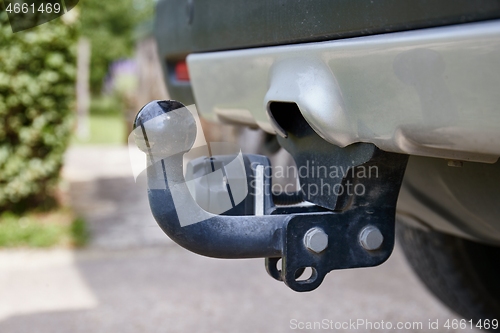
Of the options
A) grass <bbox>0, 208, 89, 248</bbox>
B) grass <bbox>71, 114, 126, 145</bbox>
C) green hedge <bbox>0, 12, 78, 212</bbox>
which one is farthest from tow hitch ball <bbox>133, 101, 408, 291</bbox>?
grass <bbox>71, 114, 126, 145</bbox>

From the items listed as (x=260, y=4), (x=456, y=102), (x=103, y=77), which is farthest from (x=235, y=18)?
(x=103, y=77)

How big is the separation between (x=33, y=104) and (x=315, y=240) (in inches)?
134

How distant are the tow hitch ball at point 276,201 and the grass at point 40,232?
2.88 m

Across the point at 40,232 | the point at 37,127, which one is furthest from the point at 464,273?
the point at 37,127

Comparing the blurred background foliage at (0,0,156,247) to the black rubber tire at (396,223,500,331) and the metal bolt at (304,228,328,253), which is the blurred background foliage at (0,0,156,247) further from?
the metal bolt at (304,228,328,253)

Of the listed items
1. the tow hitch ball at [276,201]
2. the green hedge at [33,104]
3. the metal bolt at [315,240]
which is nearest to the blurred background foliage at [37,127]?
the green hedge at [33,104]

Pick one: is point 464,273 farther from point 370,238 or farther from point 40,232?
point 40,232

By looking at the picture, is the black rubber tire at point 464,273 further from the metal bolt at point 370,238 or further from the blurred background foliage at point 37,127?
the blurred background foliage at point 37,127

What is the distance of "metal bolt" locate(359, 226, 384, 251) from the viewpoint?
4.37 ft

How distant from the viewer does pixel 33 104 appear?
167 inches

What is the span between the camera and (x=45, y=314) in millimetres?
2947

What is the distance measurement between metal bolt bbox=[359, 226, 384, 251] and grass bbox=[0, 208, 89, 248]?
10.0ft

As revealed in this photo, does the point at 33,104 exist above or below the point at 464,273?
above

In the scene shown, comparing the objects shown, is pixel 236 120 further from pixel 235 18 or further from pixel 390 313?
pixel 390 313
